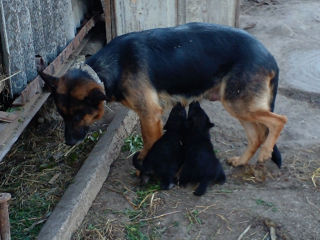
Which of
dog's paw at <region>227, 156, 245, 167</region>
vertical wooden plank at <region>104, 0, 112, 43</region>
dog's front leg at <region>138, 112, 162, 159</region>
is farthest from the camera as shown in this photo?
vertical wooden plank at <region>104, 0, 112, 43</region>

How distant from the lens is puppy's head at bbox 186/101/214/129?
5207 mm

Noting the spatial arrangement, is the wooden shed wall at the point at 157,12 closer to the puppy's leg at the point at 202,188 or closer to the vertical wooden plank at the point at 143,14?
the vertical wooden plank at the point at 143,14

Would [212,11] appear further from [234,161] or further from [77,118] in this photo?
[77,118]

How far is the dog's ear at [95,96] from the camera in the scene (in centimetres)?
473

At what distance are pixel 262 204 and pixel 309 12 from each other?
747 cm

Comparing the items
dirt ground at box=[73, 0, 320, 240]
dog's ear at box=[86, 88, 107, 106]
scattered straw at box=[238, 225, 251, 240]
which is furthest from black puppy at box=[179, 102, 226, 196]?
dog's ear at box=[86, 88, 107, 106]

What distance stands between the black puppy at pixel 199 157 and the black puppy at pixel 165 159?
0.08 metres

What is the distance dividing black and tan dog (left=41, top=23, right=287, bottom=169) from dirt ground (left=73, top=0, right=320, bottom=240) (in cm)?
42

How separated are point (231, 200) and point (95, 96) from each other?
1.65 meters

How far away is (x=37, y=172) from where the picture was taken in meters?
5.71

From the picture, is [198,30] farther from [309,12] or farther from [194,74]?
[309,12]

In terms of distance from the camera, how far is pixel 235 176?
5.38 metres

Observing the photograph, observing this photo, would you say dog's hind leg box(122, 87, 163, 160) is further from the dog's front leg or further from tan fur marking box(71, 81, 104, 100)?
tan fur marking box(71, 81, 104, 100)

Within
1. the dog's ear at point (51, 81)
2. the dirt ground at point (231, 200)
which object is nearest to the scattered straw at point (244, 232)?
the dirt ground at point (231, 200)
